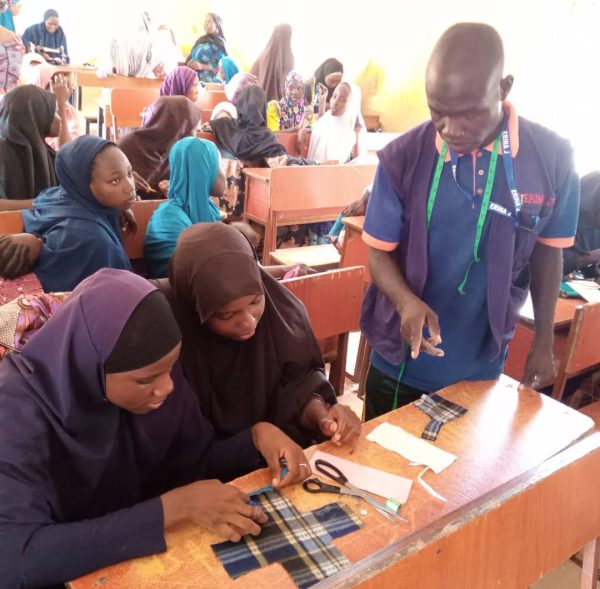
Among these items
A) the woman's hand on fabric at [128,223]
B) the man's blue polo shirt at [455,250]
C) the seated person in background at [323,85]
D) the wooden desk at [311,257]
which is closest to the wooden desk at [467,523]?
the man's blue polo shirt at [455,250]

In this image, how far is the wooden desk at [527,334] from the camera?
8.01ft

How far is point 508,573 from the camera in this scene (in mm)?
988

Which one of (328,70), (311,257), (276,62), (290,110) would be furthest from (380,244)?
(276,62)

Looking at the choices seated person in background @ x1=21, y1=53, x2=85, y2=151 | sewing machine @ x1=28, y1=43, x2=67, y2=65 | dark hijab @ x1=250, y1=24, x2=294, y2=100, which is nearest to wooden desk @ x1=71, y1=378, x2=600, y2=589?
seated person in background @ x1=21, y1=53, x2=85, y2=151

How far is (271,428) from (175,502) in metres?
0.33

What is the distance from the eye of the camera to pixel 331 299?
242 cm

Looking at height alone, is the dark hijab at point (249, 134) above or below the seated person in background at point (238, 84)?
below

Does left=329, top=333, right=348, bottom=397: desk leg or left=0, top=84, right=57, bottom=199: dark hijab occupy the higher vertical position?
left=0, top=84, right=57, bottom=199: dark hijab

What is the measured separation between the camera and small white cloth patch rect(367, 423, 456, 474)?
49.1 inches

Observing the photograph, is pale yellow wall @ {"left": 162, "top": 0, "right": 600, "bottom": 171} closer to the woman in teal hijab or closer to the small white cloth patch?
the woman in teal hijab

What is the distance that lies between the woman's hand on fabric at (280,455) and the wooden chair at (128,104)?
4.68 m

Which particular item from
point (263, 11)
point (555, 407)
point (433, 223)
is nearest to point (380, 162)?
point (433, 223)

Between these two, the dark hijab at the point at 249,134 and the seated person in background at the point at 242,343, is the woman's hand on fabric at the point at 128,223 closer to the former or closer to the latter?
the seated person in background at the point at 242,343

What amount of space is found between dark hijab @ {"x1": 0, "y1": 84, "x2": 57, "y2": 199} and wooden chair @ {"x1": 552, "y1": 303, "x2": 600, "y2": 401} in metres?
2.76
